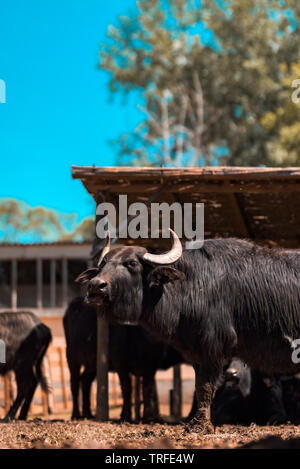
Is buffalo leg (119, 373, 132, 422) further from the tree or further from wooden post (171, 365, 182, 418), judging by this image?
the tree

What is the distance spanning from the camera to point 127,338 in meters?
12.4

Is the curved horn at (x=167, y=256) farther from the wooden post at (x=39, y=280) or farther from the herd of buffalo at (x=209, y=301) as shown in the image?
the wooden post at (x=39, y=280)

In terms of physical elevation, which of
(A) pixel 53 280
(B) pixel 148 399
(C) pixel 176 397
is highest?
(A) pixel 53 280

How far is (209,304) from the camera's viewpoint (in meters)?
8.52

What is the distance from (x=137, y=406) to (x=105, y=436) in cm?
581

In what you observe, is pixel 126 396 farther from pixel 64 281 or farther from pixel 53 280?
pixel 64 281

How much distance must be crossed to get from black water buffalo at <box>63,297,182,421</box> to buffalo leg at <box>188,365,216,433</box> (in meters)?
3.82

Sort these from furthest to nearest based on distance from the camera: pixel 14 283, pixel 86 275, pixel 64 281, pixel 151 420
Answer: pixel 64 281, pixel 14 283, pixel 151 420, pixel 86 275

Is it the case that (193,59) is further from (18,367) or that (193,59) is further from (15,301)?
(18,367)

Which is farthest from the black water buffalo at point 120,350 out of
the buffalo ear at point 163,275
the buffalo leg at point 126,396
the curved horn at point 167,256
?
the curved horn at point 167,256

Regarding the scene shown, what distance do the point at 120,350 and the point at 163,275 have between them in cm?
404

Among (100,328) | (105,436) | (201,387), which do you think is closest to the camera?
(105,436)

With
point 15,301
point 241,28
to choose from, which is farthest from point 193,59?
point 15,301

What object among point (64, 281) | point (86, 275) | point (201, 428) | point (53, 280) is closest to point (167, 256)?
point (86, 275)
